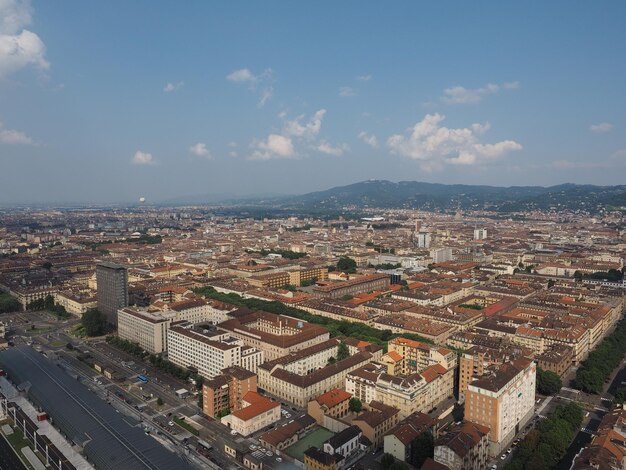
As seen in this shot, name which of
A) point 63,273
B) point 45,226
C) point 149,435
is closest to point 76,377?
point 149,435

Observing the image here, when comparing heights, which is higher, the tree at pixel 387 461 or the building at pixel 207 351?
the building at pixel 207 351

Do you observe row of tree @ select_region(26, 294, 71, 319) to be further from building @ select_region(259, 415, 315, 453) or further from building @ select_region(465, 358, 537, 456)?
building @ select_region(465, 358, 537, 456)

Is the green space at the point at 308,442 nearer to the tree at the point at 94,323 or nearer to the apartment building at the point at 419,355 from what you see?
the apartment building at the point at 419,355

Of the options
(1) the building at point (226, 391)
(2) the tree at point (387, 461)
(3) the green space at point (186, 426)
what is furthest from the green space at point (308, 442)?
(3) the green space at point (186, 426)

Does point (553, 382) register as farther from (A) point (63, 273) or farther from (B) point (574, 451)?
(A) point (63, 273)

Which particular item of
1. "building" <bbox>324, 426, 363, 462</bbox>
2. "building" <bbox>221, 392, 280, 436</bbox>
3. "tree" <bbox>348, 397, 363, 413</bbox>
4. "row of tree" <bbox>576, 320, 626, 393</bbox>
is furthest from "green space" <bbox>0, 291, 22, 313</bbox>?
"row of tree" <bbox>576, 320, 626, 393</bbox>

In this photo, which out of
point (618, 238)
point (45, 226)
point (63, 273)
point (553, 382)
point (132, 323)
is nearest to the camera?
point (553, 382)

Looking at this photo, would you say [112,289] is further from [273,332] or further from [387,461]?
[387,461]
